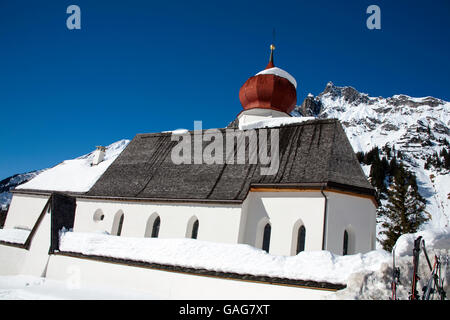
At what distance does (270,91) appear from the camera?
2475cm

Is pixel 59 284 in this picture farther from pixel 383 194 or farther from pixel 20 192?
pixel 383 194

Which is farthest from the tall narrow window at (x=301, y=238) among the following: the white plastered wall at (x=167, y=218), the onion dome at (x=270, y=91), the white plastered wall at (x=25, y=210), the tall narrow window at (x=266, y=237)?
the white plastered wall at (x=25, y=210)

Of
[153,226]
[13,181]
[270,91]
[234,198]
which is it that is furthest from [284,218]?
[13,181]

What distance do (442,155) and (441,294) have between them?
430 feet

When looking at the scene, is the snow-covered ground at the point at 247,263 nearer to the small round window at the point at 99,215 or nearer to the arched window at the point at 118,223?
the arched window at the point at 118,223

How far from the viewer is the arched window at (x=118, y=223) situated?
1930 centimetres

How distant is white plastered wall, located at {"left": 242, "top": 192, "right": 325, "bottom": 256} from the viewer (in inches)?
567

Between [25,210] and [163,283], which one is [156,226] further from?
[25,210]

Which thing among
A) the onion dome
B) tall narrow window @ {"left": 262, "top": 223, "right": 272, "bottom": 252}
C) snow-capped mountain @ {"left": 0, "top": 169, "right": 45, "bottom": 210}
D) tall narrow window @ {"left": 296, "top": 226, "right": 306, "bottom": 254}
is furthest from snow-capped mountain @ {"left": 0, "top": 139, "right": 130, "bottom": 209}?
snow-capped mountain @ {"left": 0, "top": 169, "right": 45, "bottom": 210}

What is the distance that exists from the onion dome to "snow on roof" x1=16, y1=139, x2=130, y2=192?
34.3 feet

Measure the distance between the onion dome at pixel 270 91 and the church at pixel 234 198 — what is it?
350 centimetres

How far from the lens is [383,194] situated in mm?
69125

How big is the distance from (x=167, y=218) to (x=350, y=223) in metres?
8.70
